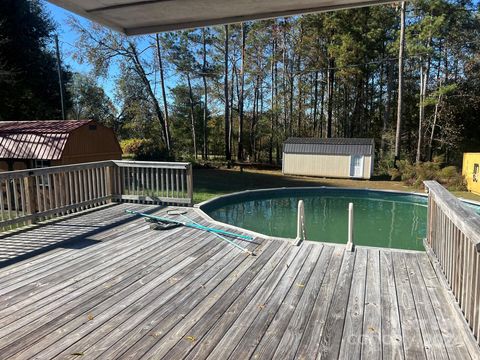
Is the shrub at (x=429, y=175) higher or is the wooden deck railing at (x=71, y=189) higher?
the wooden deck railing at (x=71, y=189)

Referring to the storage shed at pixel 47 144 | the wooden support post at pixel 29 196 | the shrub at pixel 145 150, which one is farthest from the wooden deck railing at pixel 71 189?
the shrub at pixel 145 150

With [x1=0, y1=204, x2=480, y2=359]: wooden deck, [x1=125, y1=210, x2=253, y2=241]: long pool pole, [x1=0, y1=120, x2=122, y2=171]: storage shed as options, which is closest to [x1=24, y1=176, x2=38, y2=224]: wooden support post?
[x1=0, y1=204, x2=480, y2=359]: wooden deck

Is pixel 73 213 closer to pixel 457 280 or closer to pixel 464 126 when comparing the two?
pixel 457 280

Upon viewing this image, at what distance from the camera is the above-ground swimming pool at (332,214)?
822 cm

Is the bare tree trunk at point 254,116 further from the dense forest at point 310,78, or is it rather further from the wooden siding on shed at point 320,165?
the wooden siding on shed at point 320,165

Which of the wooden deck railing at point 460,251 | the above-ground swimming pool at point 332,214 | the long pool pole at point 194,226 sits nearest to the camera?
the wooden deck railing at point 460,251

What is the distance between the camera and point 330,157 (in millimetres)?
17844

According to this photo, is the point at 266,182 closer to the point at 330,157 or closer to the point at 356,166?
the point at 330,157

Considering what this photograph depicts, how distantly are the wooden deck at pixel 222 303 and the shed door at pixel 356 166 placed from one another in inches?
536

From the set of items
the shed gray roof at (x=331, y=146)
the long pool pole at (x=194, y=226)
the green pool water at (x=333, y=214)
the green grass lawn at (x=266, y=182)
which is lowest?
the green pool water at (x=333, y=214)

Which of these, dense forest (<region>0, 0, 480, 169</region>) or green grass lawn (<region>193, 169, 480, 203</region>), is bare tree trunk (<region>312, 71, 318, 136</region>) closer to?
dense forest (<region>0, 0, 480, 169</region>)

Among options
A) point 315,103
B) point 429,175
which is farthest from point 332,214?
point 315,103

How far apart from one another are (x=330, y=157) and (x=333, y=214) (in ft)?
25.9

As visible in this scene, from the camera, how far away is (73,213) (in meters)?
6.17
